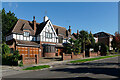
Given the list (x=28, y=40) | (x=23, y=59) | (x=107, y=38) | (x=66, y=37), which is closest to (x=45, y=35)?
(x=28, y=40)

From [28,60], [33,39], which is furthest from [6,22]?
[28,60]

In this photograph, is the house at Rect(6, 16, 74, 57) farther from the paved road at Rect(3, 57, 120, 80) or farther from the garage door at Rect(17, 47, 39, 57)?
the paved road at Rect(3, 57, 120, 80)

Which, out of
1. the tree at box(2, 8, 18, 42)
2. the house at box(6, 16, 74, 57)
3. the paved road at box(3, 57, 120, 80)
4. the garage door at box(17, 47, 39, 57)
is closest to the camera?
the paved road at box(3, 57, 120, 80)

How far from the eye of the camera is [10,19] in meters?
43.5

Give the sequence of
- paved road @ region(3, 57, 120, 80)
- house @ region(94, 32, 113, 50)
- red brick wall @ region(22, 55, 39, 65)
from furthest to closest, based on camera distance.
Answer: house @ region(94, 32, 113, 50) → red brick wall @ region(22, 55, 39, 65) → paved road @ region(3, 57, 120, 80)

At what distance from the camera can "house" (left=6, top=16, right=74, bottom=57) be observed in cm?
2733

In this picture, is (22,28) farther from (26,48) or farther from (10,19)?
(10,19)

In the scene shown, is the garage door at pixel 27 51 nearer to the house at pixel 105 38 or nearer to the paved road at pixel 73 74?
the paved road at pixel 73 74

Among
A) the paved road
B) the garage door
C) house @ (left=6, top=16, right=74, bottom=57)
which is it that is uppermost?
house @ (left=6, top=16, right=74, bottom=57)

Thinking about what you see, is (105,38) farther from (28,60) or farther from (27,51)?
(28,60)

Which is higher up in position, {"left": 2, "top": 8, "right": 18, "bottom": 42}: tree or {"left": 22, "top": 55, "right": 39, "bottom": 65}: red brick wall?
{"left": 2, "top": 8, "right": 18, "bottom": 42}: tree

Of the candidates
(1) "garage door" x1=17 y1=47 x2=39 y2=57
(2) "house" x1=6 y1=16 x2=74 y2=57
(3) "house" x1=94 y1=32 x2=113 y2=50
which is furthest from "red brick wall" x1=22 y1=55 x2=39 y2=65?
(3) "house" x1=94 y1=32 x2=113 y2=50

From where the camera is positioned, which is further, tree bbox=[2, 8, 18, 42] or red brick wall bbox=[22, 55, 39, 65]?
tree bbox=[2, 8, 18, 42]

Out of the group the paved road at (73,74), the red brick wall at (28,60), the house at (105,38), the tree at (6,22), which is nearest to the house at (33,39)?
the red brick wall at (28,60)
